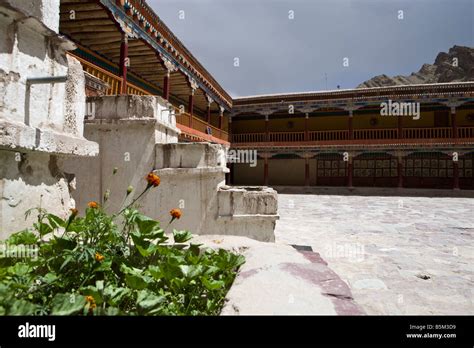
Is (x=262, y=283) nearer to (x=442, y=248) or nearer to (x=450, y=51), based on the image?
(x=442, y=248)

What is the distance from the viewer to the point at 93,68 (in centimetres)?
611

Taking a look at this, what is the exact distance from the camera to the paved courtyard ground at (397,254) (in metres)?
2.85

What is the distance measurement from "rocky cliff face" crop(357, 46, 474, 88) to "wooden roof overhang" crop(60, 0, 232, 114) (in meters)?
25.4

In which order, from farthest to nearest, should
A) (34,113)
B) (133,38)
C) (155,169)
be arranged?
(133,38), (155,169), (34,113)

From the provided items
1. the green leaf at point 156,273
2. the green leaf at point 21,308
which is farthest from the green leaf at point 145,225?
the green leaf at point 21,308

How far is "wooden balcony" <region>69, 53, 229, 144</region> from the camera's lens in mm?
6171

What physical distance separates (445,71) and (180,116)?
36213 millimetres

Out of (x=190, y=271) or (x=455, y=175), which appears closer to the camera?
(x=190, y=271)

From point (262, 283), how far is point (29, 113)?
171 cm

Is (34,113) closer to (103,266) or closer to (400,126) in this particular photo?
(103,266)

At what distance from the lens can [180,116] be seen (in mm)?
11375

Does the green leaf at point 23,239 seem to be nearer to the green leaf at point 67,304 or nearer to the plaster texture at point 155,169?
the green leaf at point 67,304

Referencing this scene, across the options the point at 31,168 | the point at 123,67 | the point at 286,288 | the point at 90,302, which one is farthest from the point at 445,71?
the point at 90,302

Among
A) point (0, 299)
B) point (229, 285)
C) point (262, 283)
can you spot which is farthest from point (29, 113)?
point (262, 283)
